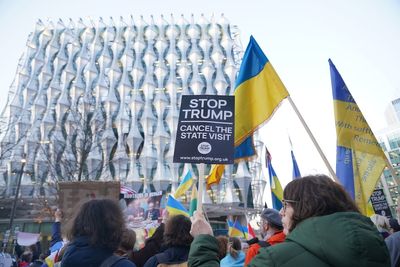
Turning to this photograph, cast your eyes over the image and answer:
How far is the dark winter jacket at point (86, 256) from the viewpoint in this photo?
2.22m

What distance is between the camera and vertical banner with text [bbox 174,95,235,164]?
370 centimetres

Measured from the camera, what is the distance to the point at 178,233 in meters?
3.12

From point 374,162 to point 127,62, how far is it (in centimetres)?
4665

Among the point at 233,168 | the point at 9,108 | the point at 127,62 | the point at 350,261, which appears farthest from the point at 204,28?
the point at 350,261

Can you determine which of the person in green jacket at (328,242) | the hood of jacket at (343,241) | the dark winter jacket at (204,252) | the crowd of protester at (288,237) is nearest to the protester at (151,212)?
the crowd of protester at (288,237)

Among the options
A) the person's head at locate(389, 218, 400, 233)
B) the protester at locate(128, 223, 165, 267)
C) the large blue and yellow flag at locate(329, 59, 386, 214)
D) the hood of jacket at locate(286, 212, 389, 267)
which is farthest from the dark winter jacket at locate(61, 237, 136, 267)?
the person's head at locate(389, 218, 400, 233)

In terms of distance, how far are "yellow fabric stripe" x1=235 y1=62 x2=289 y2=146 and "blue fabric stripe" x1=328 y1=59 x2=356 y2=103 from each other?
1282 mm

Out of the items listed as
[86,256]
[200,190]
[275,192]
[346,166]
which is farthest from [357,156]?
[275,192]

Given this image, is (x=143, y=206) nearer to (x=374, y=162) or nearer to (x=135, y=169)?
(x=374, y=162)

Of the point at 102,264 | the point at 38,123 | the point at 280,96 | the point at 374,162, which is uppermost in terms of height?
the point at 38,123

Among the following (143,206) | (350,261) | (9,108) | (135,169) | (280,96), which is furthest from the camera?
(9,108)

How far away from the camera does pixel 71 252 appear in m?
2.28

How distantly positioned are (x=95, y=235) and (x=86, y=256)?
0.50ft

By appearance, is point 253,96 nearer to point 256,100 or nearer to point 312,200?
point 256,100
